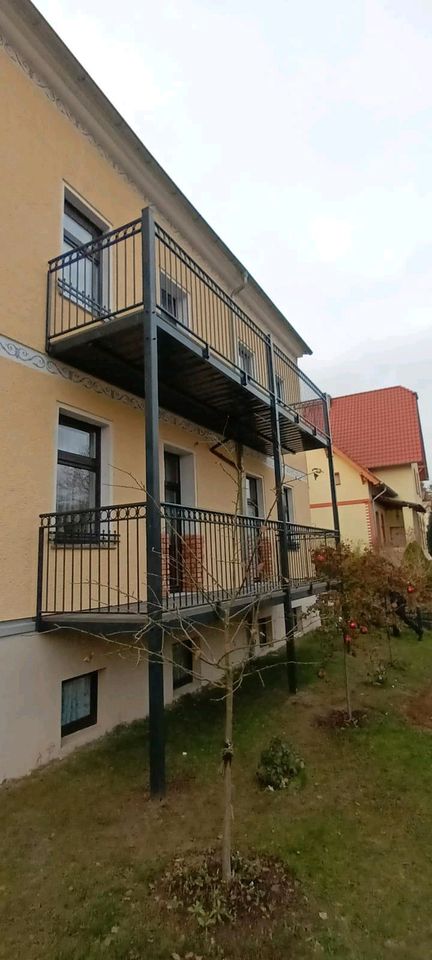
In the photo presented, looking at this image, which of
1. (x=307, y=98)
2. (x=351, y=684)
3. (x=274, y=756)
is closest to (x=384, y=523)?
(x=351, y=684)

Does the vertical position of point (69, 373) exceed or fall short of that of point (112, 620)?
it exceeds it

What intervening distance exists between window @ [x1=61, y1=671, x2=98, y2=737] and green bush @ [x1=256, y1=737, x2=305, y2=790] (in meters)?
2.09

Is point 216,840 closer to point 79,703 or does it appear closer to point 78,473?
point 79,703

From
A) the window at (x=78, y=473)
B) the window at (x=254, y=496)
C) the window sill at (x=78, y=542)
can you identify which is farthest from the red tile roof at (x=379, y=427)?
the window sill at (x=78, y=542)

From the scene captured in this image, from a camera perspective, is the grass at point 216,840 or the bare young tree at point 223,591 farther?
the bare young tree at point 223,591

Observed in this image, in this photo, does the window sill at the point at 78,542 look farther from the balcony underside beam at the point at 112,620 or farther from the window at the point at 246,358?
the window at the point at 246,358

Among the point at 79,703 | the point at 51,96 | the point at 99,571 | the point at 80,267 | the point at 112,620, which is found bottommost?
the point at 79,703

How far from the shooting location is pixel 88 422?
20.1ft

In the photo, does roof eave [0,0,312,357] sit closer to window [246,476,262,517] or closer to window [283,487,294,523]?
window [246,476,262,517]

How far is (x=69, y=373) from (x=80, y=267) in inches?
67.8

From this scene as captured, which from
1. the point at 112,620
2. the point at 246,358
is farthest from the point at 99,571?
the point at 246,358

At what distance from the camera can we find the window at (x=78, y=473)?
18.4ft

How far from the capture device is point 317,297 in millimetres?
29156

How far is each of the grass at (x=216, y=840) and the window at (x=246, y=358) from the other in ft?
25.8
